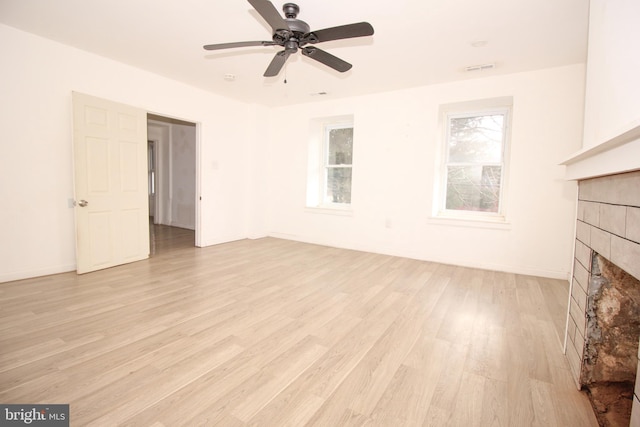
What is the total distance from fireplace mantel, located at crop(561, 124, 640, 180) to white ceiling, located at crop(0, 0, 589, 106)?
1.66 m

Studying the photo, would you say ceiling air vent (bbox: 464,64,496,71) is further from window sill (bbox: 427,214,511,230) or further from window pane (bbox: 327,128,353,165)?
window pane (bbox: 327,128,353,165)

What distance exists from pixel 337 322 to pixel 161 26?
3.44 metres

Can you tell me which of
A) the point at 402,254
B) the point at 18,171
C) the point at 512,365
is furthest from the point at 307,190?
the point at 512,365

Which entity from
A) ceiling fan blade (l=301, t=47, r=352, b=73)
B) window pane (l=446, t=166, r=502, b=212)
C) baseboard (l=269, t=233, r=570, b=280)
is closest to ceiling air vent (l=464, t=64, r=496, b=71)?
window pane (l=446, t=166, r=502, b=212)

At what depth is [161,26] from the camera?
120 inches

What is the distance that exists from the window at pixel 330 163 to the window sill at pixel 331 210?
2 cm

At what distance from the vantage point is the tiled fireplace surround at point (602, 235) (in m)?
1.24

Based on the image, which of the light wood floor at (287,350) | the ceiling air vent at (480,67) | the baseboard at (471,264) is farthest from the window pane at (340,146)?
the light wood floor at (287,350)

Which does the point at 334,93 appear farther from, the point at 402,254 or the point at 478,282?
the point at 478,282

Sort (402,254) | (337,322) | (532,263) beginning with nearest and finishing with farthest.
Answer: (337,322) < (532,263) < (402,254)

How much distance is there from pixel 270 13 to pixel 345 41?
1.46 metres

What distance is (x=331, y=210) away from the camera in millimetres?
5684

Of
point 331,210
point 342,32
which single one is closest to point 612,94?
point 342,32

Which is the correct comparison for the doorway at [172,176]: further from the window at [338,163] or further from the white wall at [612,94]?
the white wall at [612,94]
